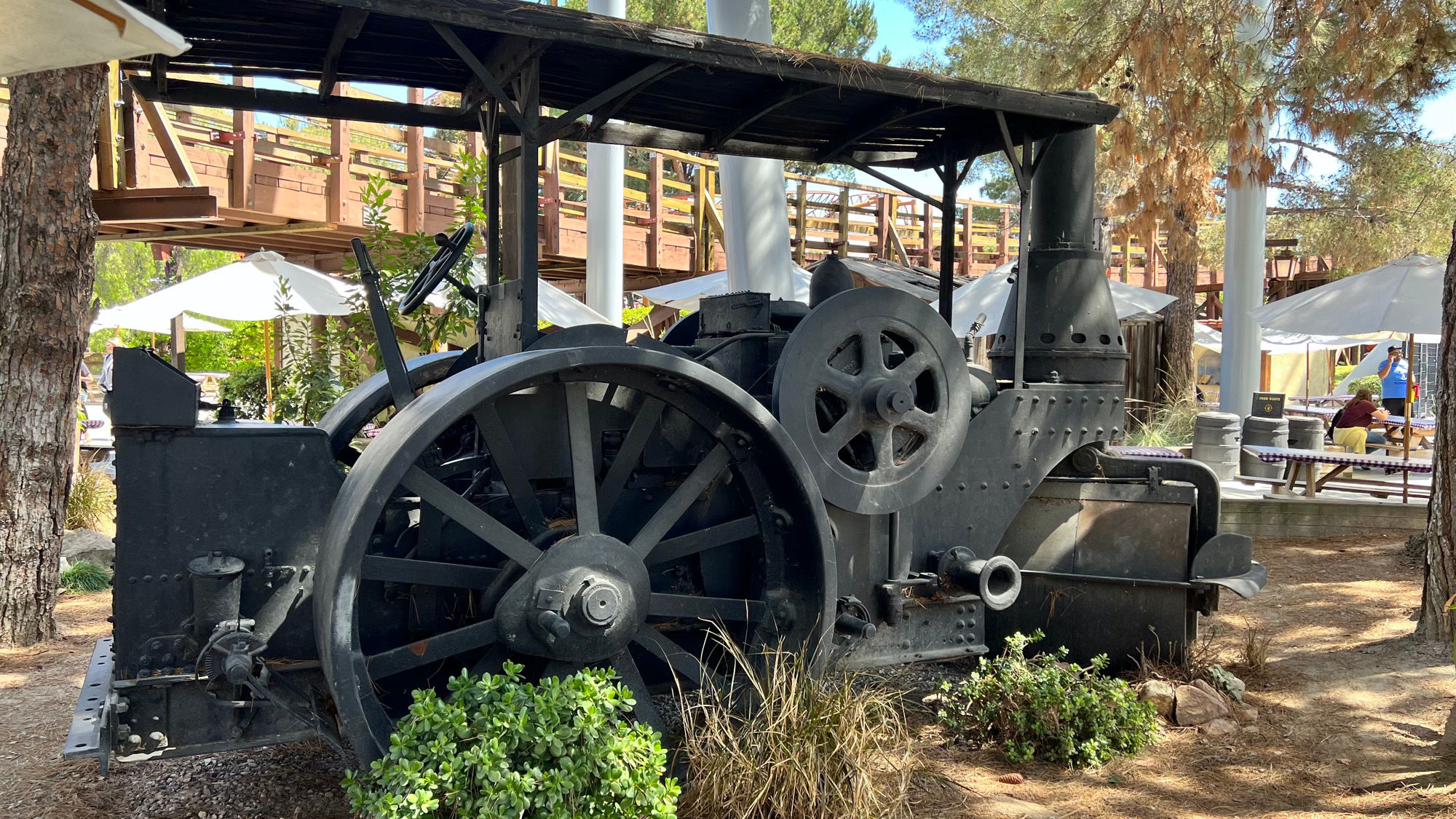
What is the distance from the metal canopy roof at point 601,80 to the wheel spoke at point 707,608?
169 cm

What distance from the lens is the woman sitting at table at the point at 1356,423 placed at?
1302 centimetres

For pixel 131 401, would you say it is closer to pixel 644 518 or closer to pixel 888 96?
pixel 644 518

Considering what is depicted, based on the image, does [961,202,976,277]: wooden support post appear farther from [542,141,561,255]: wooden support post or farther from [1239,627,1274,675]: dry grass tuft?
[1239,627,1274,675]: dry grass tuft

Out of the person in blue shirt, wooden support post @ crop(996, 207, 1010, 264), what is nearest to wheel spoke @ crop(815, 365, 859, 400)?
the person in blue shirt

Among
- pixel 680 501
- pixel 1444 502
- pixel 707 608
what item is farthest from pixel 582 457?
pixel 1444 502

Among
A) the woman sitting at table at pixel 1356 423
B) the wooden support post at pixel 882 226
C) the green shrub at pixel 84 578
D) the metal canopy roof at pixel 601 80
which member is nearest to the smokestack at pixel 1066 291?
the metal canopy roof at pixel 601 80

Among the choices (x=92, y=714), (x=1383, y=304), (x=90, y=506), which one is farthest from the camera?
(x=1383, y=304)

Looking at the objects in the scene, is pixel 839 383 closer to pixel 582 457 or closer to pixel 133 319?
pixel 582 457

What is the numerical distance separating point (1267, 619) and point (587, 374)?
5.18m

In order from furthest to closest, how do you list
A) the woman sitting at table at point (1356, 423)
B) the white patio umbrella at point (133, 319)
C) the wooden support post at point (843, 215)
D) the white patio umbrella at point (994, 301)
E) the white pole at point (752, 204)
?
the wooden support post at point (843, 215) < the white patio umbrella at point (994, 301) < the woman sitting at table at point (1356, 423) < the white patio umbrella at point (133, 319) < the white pole at point (752, 204)

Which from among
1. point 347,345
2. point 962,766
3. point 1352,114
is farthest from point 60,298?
point 1352,114

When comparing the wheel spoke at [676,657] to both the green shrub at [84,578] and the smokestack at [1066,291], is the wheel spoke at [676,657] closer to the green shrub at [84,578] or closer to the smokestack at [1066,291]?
the smokestack at [1066,291]

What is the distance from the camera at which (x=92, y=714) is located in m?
3.38

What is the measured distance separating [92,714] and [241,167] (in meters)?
8.76
